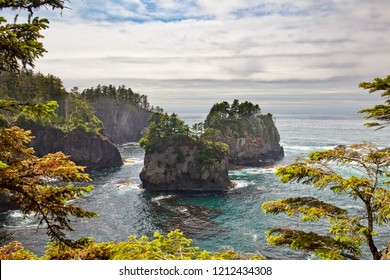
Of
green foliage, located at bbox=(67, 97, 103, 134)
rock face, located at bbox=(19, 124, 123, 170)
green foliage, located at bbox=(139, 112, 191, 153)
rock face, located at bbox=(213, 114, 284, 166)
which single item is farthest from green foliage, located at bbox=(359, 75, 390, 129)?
green foliage, located at bbox=(67, 97, 103, 134)

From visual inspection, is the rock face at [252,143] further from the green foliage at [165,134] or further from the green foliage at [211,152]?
the green foliage at [165,134]

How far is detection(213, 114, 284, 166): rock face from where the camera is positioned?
101 meters

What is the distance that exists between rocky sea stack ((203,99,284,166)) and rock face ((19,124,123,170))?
31981mm

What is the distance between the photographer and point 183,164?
242 feet

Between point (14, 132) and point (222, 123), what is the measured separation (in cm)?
9555

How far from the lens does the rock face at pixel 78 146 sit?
9331cm

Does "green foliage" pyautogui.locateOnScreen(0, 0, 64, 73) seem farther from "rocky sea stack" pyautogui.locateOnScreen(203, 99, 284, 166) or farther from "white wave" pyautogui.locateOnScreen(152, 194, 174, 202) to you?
"rocky sea stack" pyautogui.locateOnScreen(203, 99, 284, 166)

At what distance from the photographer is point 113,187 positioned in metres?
70.8

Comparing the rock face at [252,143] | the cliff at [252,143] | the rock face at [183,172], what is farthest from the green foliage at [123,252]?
the cliff at [252,143]

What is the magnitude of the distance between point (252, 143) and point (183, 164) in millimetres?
38029

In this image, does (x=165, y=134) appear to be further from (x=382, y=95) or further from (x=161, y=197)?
(x=382, y=95)

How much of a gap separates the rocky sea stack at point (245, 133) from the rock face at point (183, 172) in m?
21.0

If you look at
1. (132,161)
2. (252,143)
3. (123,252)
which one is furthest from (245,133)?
(123,252)
